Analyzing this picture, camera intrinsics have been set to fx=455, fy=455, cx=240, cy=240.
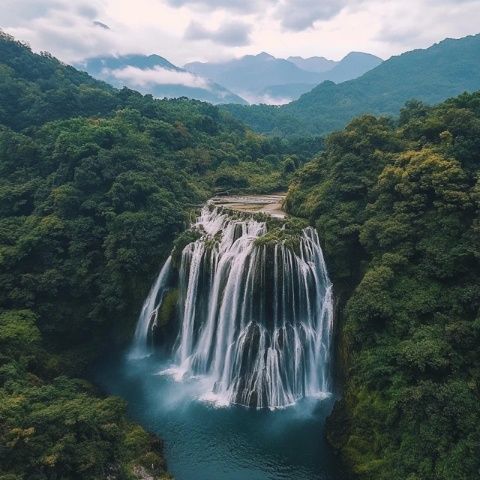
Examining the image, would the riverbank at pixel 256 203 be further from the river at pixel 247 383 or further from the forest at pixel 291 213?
the river at pixel 247 383

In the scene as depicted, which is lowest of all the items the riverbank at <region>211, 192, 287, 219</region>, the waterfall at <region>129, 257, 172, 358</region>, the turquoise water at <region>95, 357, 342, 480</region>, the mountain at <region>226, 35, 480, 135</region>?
the turquoise water at <region>95, 357, 342, 480</region>

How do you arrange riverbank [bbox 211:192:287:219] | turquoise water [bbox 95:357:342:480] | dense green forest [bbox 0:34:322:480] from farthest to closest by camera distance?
riverbank [bbox 211:192:287:219] → turquoise water [bbox 95:357:342:480] → dense green forest [bbox 0:34:322:480]

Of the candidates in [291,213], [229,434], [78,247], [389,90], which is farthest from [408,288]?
[389,90]

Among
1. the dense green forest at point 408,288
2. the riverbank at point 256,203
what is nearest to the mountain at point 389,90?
the riverbank at point 256,203

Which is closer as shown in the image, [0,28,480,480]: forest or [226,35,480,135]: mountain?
[0,28,480,480]: forest

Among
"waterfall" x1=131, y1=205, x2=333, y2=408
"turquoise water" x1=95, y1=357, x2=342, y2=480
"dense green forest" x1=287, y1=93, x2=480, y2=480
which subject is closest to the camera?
"dense green forest" x1=287, y1=93, x2=480, y2=480

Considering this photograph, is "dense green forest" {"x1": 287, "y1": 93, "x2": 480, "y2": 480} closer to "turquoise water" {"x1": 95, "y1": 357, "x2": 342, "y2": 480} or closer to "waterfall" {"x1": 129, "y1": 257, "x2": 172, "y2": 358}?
"turquoise water" {"x1": 95, "y1": 357, "x2": 342, "y2": 480}

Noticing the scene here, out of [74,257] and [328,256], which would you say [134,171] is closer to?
[74,257]

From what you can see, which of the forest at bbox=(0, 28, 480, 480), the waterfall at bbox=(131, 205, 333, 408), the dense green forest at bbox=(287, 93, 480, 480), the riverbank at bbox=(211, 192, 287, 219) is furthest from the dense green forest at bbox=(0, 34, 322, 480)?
the dense green forest at bbox=(287, 93, 480, 480)
